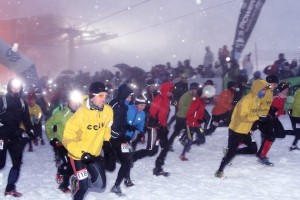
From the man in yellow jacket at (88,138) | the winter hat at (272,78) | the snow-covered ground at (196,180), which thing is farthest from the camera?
the winter hat at (272,78)

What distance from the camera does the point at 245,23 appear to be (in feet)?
59.3

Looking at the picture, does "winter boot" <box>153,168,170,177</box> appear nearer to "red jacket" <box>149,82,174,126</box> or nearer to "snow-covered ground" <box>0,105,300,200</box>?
"snow-covered ground" <box>0,105,300,200</box>

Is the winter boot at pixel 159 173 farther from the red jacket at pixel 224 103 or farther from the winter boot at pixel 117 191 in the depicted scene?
the red jacket at pixel 224 103

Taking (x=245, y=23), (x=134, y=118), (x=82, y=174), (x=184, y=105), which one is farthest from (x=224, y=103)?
(x=245, y=23)

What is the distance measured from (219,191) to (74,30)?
36.1 metres

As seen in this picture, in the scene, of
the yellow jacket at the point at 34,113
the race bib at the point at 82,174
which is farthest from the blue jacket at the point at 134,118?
the yellow jacket at the point at 34,113

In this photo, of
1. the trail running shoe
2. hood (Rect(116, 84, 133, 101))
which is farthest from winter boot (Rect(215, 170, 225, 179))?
hood (Rect(116, 84, 133, 101))

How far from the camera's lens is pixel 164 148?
26.1ft

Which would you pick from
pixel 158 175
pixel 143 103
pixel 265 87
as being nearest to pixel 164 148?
pixel 158 175

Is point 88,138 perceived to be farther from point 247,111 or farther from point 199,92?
point 199,92

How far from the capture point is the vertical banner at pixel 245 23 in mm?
17750

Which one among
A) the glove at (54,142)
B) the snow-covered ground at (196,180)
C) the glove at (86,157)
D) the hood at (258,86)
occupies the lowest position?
the snow-covered ground at (196,180)

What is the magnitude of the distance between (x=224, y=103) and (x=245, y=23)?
26.6 ft

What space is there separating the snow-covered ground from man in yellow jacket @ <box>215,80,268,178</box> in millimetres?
623
